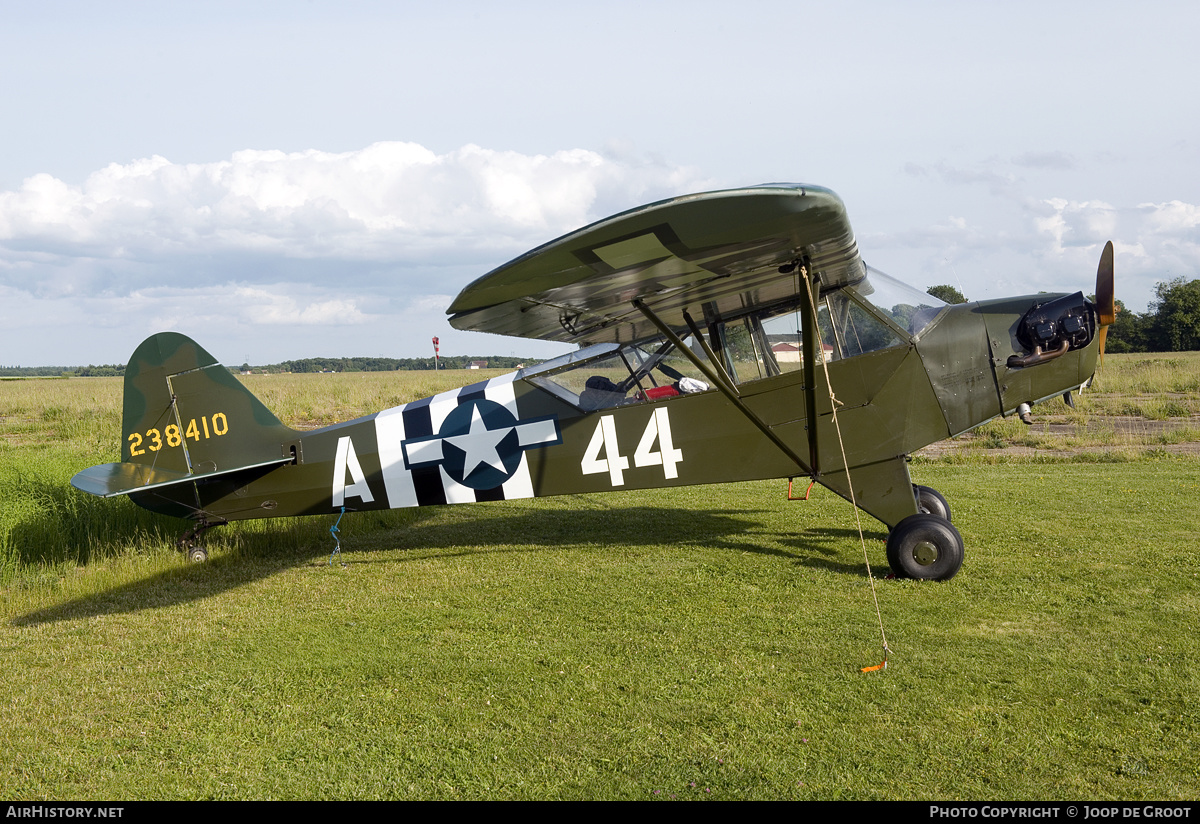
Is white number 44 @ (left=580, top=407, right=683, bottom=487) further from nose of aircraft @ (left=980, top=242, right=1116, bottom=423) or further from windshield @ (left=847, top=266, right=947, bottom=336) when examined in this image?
nose of aircraft @ (left=980, top=242, right=1116, bottom=423)

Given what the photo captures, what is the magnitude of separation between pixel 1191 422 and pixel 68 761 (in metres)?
20.3

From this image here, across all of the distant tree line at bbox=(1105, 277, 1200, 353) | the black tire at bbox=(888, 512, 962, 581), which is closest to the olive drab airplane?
the black tire at bbox=(888, 512, 962, 581)

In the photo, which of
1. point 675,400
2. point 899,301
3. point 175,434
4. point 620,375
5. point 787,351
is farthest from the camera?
point 175,434

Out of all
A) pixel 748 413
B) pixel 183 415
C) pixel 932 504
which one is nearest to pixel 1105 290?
pixel 932 504

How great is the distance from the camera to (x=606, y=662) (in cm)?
479

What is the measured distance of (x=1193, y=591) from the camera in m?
5.61

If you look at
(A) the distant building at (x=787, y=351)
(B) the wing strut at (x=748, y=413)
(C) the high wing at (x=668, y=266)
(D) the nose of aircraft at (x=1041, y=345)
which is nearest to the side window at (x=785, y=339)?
(A) the distant building at (x=787, y=351)

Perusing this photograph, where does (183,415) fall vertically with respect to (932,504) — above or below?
above

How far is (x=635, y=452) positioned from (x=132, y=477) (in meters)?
4.32

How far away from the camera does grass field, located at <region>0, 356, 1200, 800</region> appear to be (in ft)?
11.5

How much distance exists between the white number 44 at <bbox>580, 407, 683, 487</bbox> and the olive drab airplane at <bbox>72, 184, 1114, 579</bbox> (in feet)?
0.04

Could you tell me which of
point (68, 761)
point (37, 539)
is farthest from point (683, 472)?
point (37, 539)

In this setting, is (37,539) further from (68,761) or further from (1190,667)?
(1190,667)

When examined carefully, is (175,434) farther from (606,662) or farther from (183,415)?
(606,662)
